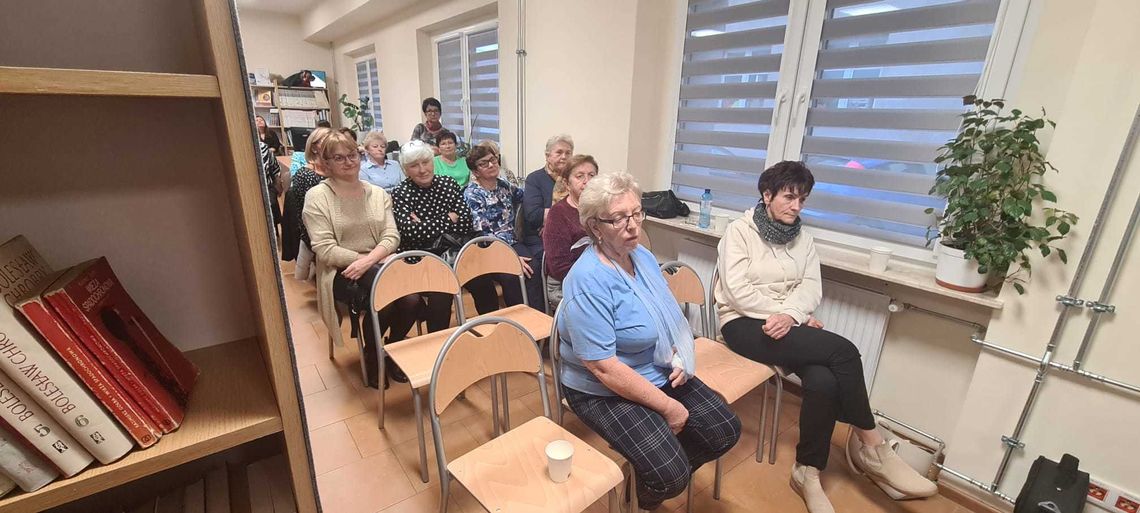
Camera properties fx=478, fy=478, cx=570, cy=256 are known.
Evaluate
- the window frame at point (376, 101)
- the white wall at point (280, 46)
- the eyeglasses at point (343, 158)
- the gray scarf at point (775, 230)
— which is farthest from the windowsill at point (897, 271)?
the white wall at point (280, 46)

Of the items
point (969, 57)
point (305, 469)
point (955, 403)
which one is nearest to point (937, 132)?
point (969, 57)

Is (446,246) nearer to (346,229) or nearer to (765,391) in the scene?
(346,229)

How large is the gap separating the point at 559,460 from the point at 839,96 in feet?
6.99

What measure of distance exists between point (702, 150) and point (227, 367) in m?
2.68

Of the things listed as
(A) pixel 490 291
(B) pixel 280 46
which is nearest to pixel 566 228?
(A) pixel 490 291

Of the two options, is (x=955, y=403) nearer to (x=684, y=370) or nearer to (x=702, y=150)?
(x=684, y=370)

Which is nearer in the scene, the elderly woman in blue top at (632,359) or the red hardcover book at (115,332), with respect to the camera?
the red hardcover book at (115,332)

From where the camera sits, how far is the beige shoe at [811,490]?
1.77 m

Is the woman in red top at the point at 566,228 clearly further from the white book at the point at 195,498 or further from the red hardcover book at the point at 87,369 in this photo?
the red hardcover book at the point at 87,369

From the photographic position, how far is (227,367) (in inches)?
30.1

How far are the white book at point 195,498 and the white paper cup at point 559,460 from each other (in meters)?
0.69

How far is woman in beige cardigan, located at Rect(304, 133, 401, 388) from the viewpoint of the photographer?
7.72 ft

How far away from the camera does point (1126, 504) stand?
5.02ft

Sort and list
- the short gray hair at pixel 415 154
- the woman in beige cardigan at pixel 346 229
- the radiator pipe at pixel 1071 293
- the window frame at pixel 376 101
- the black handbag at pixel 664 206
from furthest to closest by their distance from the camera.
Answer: the window frame at pixel 376 101, the black handbag at pixel 664 206, the short gray hair at pixel 415 154, the woman in beige cardigan at pixel 346 229, the radiator pipe at pixel 1071 293
